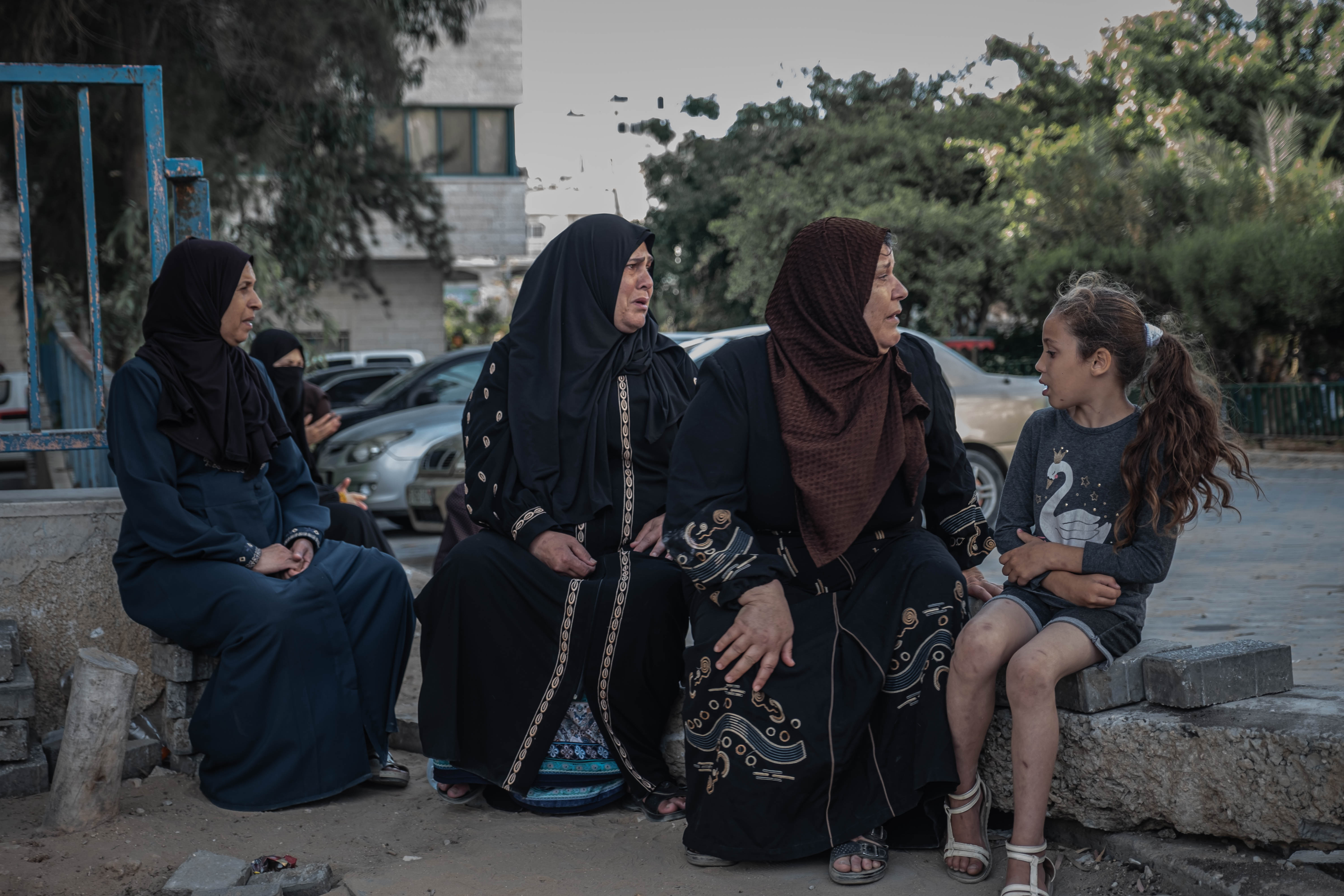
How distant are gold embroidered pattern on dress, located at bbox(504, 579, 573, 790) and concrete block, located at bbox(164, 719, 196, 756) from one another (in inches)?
47.8

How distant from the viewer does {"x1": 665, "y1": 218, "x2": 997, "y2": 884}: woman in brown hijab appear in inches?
113

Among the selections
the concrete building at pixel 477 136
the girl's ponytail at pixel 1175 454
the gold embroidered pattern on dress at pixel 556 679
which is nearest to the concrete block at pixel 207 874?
the gold embroidered pattern on dress at pixel 556 679

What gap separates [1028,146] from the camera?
22.4 meters

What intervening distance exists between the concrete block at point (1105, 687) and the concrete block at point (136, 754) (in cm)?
288

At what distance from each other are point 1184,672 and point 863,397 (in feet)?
3.28

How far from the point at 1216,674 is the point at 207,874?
2493mm

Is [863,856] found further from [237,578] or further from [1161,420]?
[237,578]

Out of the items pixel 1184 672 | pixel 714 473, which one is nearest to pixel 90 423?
pixel 714 473

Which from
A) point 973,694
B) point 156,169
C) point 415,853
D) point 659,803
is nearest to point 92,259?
point 156,169

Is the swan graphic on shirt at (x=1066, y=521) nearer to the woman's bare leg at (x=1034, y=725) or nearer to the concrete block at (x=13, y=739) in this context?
the woman's bare leg at (x=1034, y=725)

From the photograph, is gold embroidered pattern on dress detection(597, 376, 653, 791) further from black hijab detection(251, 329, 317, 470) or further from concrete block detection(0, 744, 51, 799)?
black hijab detection(251, 329, 317, 470)

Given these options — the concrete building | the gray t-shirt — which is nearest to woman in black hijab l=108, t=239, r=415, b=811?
the gray t-shirt

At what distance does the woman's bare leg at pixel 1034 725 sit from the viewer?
265cm

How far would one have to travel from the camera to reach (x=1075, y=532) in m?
2.97
